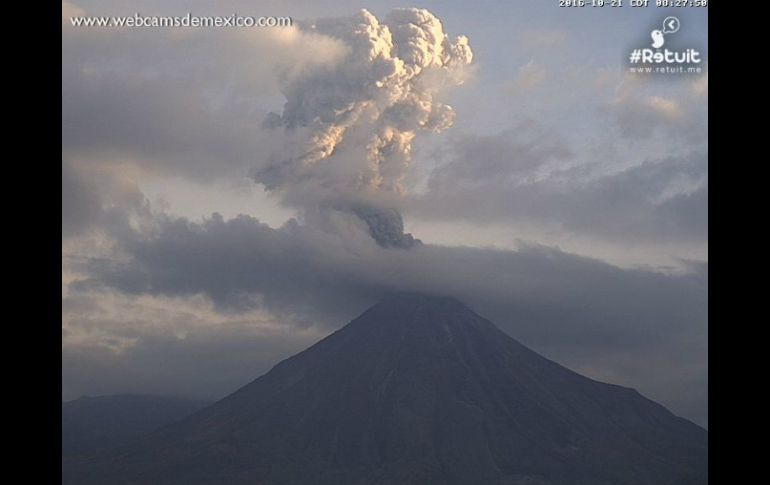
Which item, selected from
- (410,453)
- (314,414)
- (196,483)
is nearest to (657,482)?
(410,453)

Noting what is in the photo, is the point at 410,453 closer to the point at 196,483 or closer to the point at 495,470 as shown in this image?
the point at 495,470
